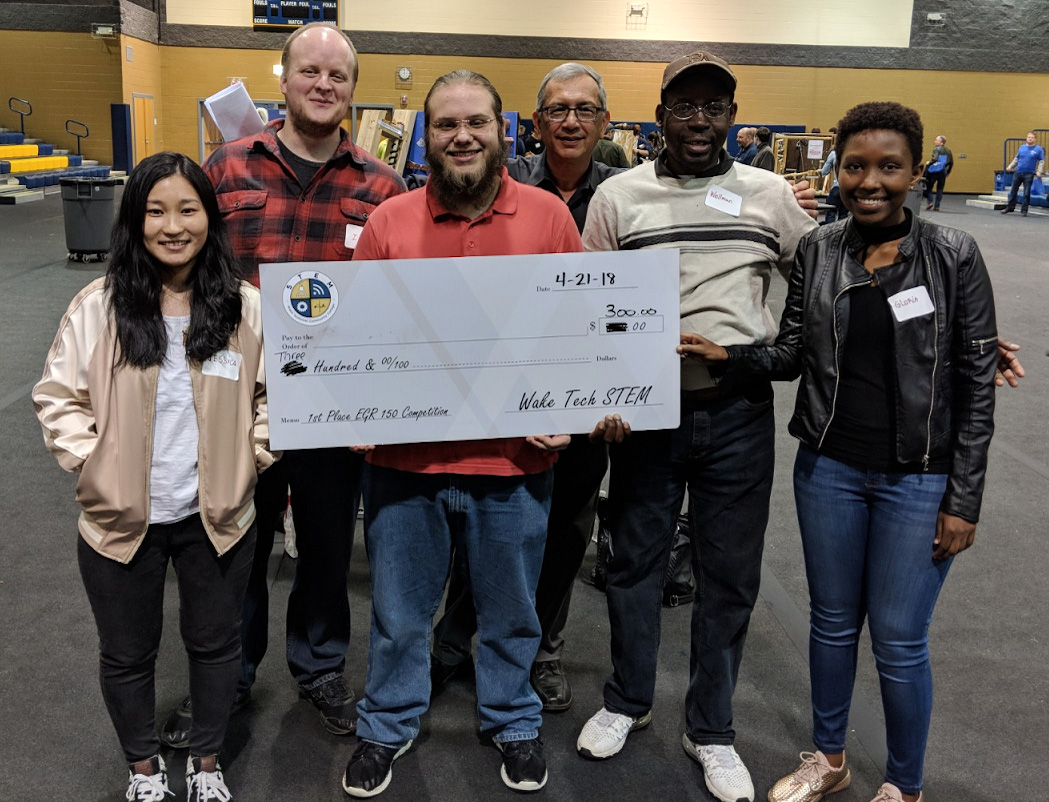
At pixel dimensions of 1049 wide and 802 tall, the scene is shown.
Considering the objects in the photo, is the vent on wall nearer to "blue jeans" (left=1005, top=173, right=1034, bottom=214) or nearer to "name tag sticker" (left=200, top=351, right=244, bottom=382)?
"blue jeans" (left=1005, top=173, right=1034, bottom=214)

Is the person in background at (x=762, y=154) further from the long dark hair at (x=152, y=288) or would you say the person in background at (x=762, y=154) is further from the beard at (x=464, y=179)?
the long dark hair at (x=152, y=288)

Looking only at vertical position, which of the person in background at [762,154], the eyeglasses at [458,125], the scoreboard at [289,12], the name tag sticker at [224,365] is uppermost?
the scoreboard at [289,12]

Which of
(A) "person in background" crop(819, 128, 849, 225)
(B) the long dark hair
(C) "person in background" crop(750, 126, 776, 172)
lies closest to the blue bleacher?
(C) "person in background" crop(750, 126, 776, 172)

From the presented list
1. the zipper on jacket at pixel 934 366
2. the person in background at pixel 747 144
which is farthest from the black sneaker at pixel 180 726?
the person in background at pixel 747 144

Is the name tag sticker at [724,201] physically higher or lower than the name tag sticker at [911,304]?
higher

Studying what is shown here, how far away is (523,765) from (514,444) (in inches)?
32.9

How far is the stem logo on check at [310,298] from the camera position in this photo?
205cm

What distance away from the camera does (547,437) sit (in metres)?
2.20

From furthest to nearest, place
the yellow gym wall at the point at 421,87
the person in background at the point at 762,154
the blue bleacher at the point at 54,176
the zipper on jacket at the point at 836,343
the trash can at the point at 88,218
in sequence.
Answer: the yellow gym wall at the point at 421,87, the blue bleacher at the point at 54,176, the person in background at the point at 762,154, the trash can at the point at 88,218, the zipper on jacket at the point at 836,343

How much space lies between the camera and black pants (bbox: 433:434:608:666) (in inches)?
106

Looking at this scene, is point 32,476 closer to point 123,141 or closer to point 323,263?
point 323,263

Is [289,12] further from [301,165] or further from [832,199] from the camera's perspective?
[301,165]

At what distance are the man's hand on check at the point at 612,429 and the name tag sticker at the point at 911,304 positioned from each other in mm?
646

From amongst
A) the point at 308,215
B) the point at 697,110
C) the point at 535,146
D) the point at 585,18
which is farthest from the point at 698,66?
the point at 585,18
